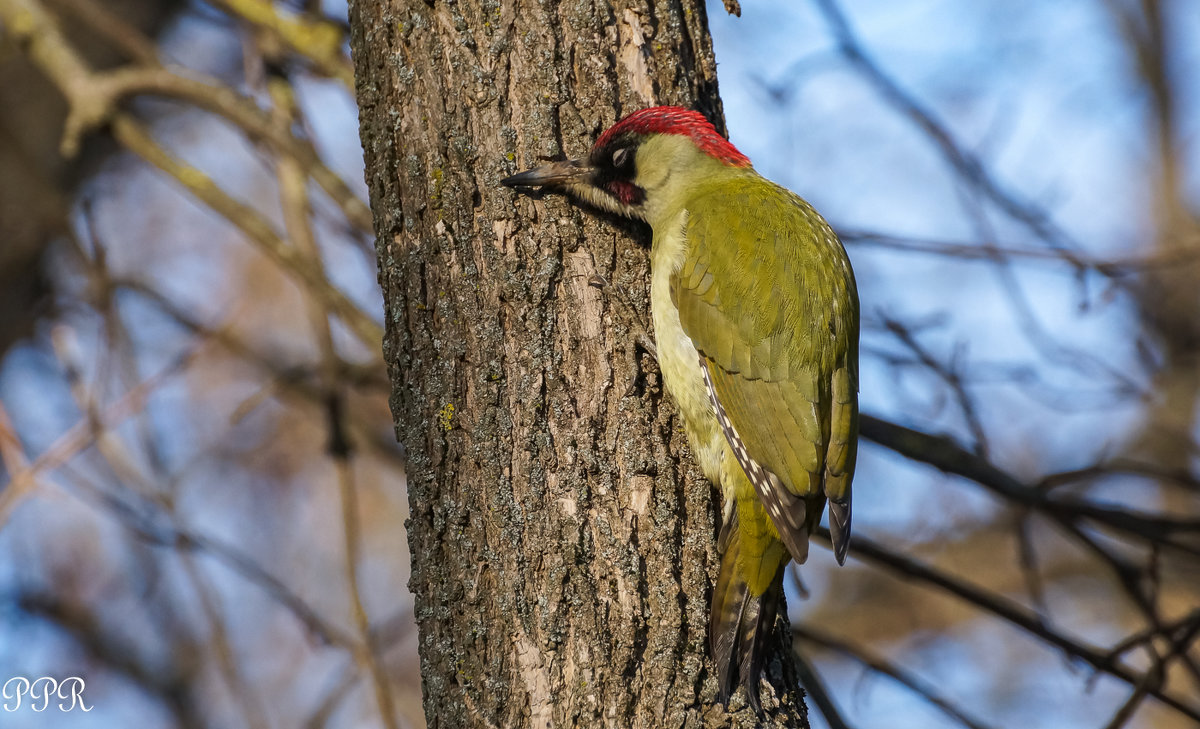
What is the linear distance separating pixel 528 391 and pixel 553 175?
18.7 inches

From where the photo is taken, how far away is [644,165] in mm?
2445

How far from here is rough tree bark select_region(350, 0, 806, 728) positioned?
6.28 ft

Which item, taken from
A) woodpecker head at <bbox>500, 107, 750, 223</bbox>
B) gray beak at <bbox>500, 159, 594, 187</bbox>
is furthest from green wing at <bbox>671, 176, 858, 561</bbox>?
gray beak at <bbox>500, 159, 594, 187</bbox>

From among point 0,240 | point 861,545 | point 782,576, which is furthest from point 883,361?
point 0,240

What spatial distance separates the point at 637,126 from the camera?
228 centimetres

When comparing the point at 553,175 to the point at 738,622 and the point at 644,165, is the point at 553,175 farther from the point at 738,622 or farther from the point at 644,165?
the point at 738,622

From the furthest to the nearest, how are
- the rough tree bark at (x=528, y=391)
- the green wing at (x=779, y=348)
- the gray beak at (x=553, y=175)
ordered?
the green wing at (x=779, y=348) < the gray beak at (x=553, y=175) < the rough tree bark at (x=528, y=391)

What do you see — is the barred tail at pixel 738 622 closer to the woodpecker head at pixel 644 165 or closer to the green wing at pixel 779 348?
the green wing at pixel 779 348

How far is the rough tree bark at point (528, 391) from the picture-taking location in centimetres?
192

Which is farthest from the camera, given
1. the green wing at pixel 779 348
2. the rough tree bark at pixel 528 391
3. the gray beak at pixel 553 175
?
the green wing at pixel 779 348

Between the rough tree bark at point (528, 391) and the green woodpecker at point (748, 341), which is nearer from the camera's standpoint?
the rough tree bark at point (528, 391)

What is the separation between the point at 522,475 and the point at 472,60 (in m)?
0.91

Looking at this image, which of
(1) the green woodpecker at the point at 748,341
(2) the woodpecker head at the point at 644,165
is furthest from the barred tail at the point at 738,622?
(2) the woodpecker head at the point at 644,165

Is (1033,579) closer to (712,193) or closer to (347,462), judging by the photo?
(712,193)
